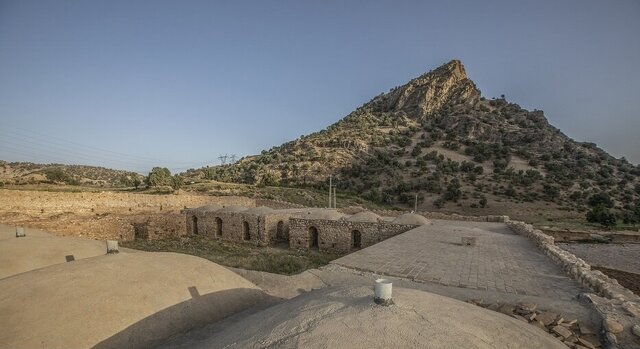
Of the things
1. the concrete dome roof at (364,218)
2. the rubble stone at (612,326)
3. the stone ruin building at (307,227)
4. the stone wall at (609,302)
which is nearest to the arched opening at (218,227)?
the stone ruin building at (307,227)

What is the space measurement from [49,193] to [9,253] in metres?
19.0

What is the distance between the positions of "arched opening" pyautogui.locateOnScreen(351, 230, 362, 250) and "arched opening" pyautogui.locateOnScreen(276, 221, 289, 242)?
4920mm

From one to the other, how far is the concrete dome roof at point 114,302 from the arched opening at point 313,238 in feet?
45.0

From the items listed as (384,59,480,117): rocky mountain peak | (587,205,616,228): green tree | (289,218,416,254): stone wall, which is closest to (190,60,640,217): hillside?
(384,59,480,117): rocky mountain peak

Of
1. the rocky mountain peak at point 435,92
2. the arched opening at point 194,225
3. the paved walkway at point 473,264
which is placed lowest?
the arched opening at point 194,225

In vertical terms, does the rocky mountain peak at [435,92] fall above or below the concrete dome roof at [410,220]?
above

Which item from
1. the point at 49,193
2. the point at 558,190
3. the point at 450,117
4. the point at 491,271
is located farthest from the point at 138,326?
the point at 450,117

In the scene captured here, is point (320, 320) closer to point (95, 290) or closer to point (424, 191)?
point (95, 290)

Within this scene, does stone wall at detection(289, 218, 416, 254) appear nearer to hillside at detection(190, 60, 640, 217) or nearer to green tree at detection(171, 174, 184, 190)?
green tree at detection(171, 174, 184, 190)

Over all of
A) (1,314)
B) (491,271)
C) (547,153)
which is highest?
(547,153)

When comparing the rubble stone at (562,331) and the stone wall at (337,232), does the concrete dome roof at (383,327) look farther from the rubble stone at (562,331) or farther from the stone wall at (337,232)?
the stone wall at (337,232)

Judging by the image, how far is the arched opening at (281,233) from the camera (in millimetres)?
21750

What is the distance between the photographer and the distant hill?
132ft

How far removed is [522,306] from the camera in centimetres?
572
